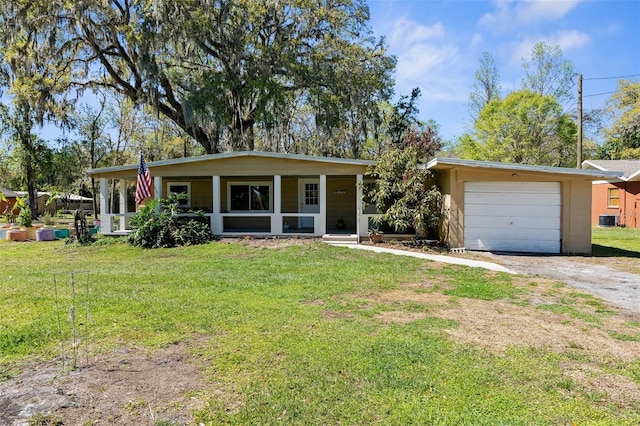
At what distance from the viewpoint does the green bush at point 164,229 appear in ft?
38.2

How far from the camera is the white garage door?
10.9 m

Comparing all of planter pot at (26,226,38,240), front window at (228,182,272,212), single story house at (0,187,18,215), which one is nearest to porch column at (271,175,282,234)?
front window at (228,182,272,212)

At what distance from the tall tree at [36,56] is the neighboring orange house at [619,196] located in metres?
25.3

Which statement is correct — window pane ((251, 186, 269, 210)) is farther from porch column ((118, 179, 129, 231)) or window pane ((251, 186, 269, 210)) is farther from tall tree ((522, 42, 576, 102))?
tall tree ((522, 42, 576, 102))

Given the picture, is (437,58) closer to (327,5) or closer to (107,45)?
(327,5)

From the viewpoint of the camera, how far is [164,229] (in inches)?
462

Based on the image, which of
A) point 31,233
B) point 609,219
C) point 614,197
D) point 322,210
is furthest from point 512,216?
point 31,233

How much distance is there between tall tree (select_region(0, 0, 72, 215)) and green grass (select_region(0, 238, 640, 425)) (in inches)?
451

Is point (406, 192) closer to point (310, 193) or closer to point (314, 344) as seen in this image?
point (310, 193)

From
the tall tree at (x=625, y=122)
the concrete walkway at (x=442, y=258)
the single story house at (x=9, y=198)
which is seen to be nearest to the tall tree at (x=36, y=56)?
the single story house at (x=9, y=198)

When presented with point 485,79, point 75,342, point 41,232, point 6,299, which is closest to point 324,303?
point 75,342

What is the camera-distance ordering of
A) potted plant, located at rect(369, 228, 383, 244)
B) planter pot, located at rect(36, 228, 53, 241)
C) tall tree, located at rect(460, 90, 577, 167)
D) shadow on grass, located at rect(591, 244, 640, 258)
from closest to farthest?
shadow on grass, located at rect(591, 244, 640, 258)
potted plant, located at rect(369, 228, 383, 244)
planter pot, located at rect(36, 228, 53, 241)
tall tree, located at rect(460, 90, 577, 167)

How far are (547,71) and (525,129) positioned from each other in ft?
18.4

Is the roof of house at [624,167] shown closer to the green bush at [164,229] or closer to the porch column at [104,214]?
the green bush at [164,229]
